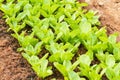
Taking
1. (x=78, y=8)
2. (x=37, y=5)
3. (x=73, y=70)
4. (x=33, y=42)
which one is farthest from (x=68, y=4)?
(x=73, y=70)

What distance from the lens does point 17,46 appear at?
3076mm

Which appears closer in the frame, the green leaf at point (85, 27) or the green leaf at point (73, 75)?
the green leaf at point (73, 75)

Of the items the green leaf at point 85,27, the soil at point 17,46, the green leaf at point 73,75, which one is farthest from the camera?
the green leaf at point 85,27

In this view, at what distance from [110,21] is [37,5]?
81 cm

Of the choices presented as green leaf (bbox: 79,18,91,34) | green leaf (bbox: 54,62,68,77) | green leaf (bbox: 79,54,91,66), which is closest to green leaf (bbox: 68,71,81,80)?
green leaf (bbox: 54,62,68,77)

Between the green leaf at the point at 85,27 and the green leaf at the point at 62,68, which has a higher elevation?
the green leaf at the point at 62,68

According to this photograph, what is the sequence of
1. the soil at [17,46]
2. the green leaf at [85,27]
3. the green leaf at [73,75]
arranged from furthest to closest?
the green leaf at [85,27]
the soil at [17,46]
the green leaf at [73,75]

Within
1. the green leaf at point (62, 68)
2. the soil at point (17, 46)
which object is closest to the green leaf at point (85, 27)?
the soil at point (17, 46)

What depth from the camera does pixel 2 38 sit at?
10.5 feet

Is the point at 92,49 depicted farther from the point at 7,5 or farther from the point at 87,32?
the point at 7,5

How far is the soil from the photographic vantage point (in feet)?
8.93

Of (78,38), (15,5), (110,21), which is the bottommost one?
(110,21)

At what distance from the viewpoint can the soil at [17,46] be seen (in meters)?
2.72

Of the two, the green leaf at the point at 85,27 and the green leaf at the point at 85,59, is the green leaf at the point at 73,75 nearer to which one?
the green leaf at the point at 85,59
